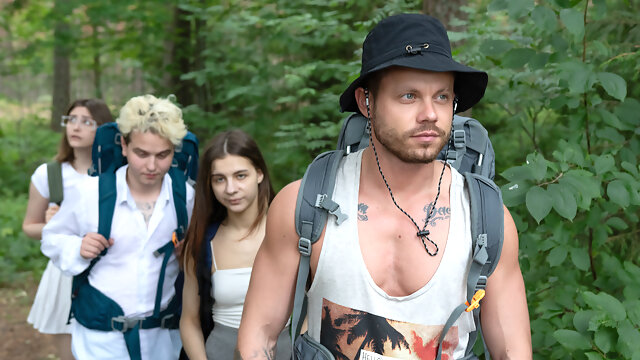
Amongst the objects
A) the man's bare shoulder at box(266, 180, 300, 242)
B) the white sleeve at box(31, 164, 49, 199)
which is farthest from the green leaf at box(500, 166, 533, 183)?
the white sleeve at box(31, 164, 49, 199)

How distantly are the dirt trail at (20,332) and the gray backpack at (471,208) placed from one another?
17.7ft

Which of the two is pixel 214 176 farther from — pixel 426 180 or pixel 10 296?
pixel 10 296

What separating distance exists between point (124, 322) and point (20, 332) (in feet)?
15.3

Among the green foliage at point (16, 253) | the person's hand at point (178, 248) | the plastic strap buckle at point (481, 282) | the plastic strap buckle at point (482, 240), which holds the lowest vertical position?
the green foliage at point (16, 253)

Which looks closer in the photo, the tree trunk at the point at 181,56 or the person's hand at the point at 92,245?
the person's hand at the point at 92,245

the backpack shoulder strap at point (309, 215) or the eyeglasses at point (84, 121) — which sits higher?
the eyeglasses at point (84, 121)

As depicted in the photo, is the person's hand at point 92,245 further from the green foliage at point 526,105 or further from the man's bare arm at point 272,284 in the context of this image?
the green foliage at point 526,105

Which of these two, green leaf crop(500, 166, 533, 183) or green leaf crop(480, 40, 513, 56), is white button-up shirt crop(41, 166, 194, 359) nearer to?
green leaf crop(500, 166, 533, 183)

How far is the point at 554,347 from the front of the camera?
321 cm

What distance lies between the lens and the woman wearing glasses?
4359mm

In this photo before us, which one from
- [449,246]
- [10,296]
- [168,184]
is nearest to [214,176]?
[168,184]

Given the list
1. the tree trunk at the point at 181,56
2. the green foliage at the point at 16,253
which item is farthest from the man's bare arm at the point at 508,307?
the tree trunk at the point at 181,56

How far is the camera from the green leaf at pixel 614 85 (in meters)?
2.87

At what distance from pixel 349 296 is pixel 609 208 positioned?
195 centimetres
